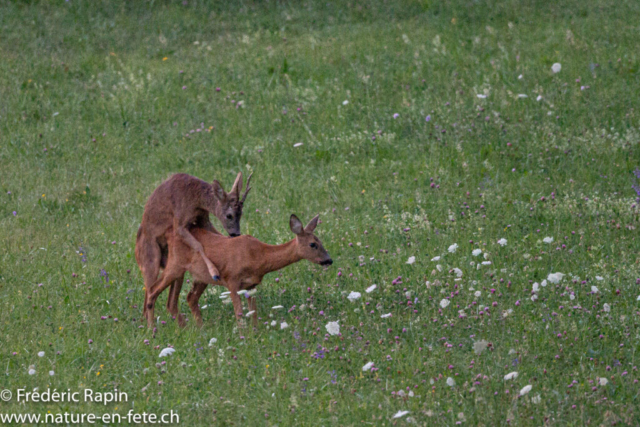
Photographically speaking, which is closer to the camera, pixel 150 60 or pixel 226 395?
pixel 226 395

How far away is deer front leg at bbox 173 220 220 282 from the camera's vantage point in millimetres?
7500

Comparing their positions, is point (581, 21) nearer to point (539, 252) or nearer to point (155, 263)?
point (539, 252)

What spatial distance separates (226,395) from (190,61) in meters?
10.8

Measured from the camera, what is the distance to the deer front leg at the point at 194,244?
7500mm

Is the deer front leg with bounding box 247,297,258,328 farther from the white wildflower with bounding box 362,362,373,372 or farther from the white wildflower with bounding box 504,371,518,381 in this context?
the white wildflower with bounding box 504,371,518,381

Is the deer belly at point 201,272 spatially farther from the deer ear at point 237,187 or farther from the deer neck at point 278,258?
the deer ear at point 237,187

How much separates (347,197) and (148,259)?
11.8 feet

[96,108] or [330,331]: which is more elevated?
[330,331]

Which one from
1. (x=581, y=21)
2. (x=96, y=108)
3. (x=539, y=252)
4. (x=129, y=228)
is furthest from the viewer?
(x=581, y=21)

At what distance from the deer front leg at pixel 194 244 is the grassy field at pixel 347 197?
0.56 meters

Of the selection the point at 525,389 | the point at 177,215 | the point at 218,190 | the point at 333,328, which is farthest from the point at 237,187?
the point at 525,389

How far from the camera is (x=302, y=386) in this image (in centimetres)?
635

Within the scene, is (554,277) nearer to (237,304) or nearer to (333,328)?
(333,328)

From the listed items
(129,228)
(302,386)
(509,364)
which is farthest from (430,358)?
(129,228)
